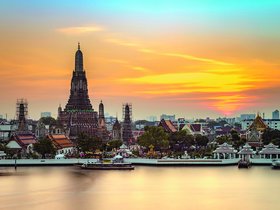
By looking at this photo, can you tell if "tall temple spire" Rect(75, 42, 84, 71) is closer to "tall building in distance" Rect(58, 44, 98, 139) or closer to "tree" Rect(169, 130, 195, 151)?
"tall building in distance" Rect(58, 44, 98, 139)

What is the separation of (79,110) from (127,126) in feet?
17.9

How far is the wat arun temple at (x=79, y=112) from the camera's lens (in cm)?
5312

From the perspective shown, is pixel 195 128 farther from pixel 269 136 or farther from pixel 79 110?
pixel 269 136

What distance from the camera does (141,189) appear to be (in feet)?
82.4

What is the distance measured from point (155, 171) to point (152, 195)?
29.1 ft

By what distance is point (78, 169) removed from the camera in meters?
34.1

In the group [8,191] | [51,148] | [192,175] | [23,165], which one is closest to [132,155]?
[51,148]

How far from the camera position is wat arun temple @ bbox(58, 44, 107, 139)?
53.1 metres

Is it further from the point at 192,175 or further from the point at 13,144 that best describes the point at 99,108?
the point at 192,175

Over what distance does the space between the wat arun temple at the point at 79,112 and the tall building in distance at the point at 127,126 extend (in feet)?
6.52

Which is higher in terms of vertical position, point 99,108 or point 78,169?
point 99,108

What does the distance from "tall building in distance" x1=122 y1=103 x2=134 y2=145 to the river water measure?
22.7 meters

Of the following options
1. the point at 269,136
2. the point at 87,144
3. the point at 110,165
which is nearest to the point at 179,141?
the point at 269,136

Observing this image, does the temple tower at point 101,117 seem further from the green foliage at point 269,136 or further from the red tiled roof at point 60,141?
the green foliage at point 269,136
